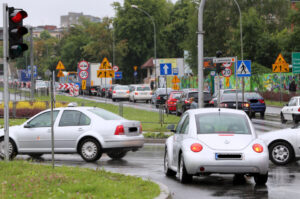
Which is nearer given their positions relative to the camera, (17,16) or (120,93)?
(17,16)

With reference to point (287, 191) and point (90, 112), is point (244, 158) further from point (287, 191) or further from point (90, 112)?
point (90, 112)

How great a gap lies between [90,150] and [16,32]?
4886mm

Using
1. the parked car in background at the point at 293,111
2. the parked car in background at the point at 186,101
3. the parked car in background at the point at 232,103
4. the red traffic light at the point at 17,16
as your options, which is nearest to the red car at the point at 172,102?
the parked car in background at the point at 186,101

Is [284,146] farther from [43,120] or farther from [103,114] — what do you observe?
[43,120]

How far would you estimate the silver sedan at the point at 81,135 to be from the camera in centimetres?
1714

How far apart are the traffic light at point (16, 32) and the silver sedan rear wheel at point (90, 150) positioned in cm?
445

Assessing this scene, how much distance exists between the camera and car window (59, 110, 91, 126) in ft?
57.7

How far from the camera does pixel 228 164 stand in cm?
1197

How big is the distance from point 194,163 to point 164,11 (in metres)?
94.4

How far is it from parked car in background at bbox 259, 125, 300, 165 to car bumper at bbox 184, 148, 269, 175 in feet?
14.0

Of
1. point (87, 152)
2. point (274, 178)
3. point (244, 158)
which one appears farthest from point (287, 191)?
point (87, 152)

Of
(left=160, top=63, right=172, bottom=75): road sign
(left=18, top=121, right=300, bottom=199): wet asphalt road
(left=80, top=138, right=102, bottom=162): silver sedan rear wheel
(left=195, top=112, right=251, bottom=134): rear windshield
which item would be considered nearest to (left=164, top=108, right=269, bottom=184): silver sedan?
(left=195, top=112, right=251, bottom=134): rear windshield

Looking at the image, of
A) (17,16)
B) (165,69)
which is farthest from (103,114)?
(165,69)

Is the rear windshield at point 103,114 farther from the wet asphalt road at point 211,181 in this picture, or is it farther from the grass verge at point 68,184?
the grass verge at point 68,184
